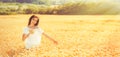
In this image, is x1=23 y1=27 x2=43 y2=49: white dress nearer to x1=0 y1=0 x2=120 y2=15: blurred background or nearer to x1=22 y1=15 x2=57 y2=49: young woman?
x1=22 y1=15 x2=57 y2=49: young woman

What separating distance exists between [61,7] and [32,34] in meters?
0.45

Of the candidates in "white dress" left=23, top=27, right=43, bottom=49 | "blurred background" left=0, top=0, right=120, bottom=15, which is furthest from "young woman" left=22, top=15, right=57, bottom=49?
"blurred background" left=0, top=0, right=120, bottom=15

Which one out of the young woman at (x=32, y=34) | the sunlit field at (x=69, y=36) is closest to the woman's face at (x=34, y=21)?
the young woman at (x=32, y=34)

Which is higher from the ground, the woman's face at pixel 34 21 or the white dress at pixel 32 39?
the woman's face at pixel 34 21

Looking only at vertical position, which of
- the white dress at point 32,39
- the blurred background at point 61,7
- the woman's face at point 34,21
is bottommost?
the white dress at point 32,39

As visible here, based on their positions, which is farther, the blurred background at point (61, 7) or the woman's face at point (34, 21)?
the blurred background at point (61, 7)

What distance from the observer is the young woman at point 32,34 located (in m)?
2.85

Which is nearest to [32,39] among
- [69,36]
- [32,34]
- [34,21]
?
[32,34]

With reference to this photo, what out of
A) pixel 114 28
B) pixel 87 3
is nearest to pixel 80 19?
pixel 87 3

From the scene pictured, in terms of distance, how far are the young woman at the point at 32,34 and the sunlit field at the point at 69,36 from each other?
0.19 feet

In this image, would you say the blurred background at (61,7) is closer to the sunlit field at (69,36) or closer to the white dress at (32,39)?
the sunlit field at (69,36)

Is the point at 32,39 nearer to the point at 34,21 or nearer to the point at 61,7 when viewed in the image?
the point at 34,21

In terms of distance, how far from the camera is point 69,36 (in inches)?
117

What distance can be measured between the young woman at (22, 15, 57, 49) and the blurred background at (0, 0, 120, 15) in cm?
22
